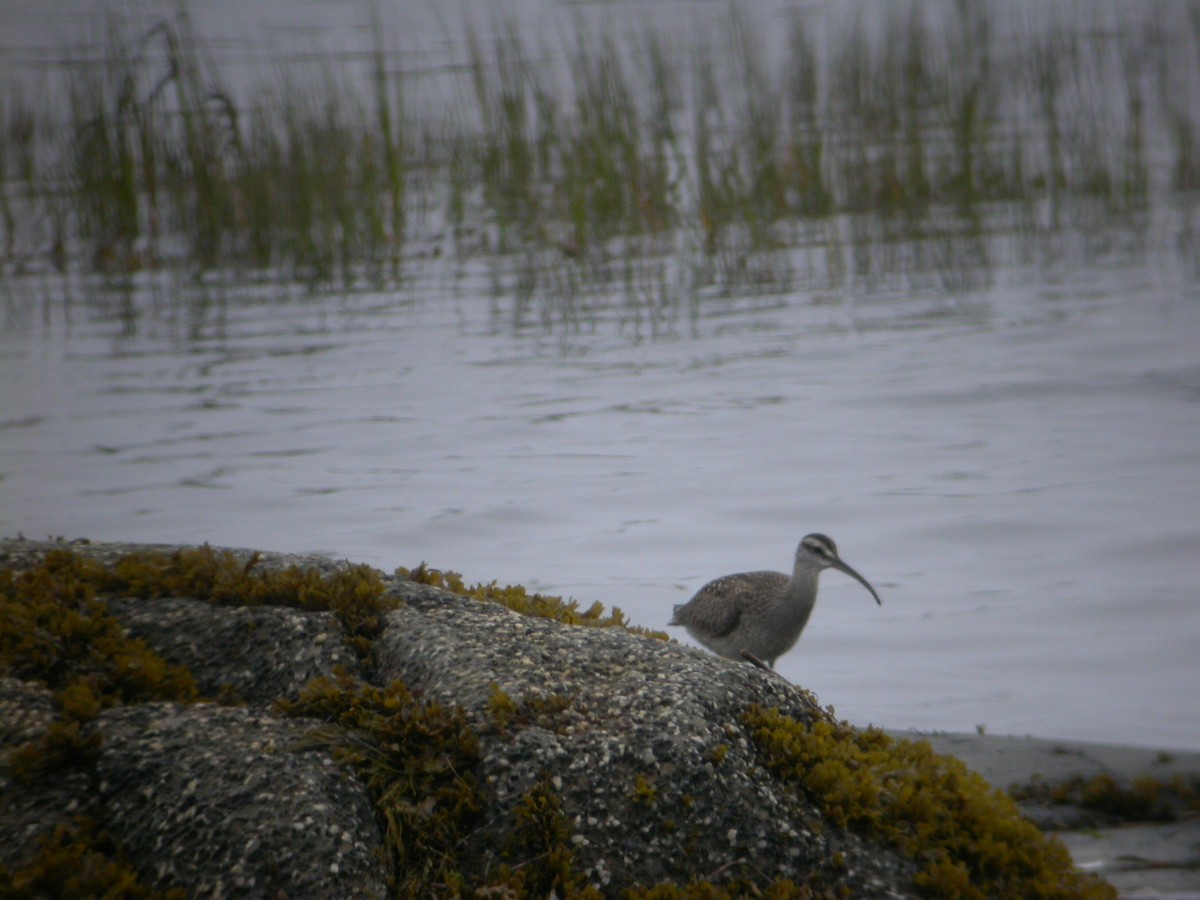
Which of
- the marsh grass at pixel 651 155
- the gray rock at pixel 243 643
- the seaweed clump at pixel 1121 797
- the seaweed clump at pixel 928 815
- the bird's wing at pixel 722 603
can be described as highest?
the marsh grass at pixel 651 155

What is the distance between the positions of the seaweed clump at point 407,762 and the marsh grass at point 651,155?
332 inches

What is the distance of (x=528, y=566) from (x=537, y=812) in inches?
141

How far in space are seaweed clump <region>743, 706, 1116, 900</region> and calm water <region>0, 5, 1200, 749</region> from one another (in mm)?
1500

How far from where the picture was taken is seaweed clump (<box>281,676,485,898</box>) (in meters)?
2.66

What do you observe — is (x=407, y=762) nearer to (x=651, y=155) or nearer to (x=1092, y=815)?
(x=1092, y=815)

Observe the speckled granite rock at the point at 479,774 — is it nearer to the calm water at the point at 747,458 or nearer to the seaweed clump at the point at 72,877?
the seaweed clump at the point at 72,877

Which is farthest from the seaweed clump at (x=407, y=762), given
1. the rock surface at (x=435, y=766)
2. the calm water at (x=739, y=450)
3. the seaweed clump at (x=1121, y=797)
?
the calm water at (x=739, y=450)

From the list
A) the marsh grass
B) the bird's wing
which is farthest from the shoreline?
the marsh grass

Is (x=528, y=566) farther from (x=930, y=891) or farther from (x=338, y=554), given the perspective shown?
(x=930, y=891)

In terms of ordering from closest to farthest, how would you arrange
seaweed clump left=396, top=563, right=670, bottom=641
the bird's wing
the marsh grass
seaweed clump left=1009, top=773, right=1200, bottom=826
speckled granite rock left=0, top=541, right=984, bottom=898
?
speckled granite rock left=0, top=541, right=984, bottom=898
seaweed clump left=1009, top=773, right=1200, bottom=826
seaweed clump left=396, top=563, right=670, bottom=641
the bird's wing
the marsh grass

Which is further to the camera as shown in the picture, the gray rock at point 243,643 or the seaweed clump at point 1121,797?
the seaweed clump at point 1121,797

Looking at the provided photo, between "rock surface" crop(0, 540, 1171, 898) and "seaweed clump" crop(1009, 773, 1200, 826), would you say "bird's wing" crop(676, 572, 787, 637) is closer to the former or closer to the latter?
"seaweed clump" crop(1009, 773, 1200, 826)

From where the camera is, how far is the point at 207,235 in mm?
12258

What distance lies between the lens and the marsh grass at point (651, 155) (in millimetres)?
11406
